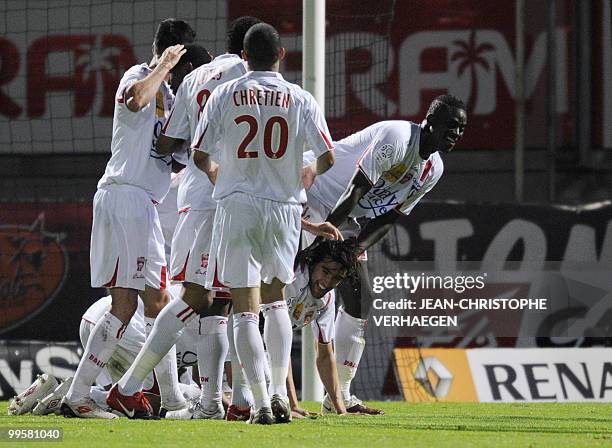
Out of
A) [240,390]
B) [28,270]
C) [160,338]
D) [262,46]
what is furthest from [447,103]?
[28,270]

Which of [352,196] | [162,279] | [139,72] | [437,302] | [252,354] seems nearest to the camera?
[252,354]

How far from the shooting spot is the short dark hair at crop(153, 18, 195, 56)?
21.4ft

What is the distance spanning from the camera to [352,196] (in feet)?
22.8

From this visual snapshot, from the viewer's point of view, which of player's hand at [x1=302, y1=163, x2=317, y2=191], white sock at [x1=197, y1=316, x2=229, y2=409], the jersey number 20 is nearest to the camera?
the jersey number 20

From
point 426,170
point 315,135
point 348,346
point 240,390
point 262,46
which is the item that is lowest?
point 348,346

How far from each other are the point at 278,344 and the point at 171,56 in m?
1.51

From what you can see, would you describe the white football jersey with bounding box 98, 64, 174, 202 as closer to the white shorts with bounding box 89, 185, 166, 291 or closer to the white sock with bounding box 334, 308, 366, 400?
the white shorts with bounding box 89, 185, 166, 291

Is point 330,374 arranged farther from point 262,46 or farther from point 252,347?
point 262,46

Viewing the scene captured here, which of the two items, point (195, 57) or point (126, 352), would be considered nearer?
point (195, 57)

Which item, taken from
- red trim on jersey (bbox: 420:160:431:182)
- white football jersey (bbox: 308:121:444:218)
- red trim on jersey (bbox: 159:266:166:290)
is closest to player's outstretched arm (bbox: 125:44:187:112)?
red trim on jersey (bbox: 159:266:166:290)

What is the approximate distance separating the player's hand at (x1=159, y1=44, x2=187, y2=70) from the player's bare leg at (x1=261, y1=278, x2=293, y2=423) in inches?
46.5

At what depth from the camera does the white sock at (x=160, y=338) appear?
598 cm

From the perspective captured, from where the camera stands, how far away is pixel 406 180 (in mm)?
7242

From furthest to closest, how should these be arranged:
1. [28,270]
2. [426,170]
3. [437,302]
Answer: [28,270] → [437,302] → [426,170]
